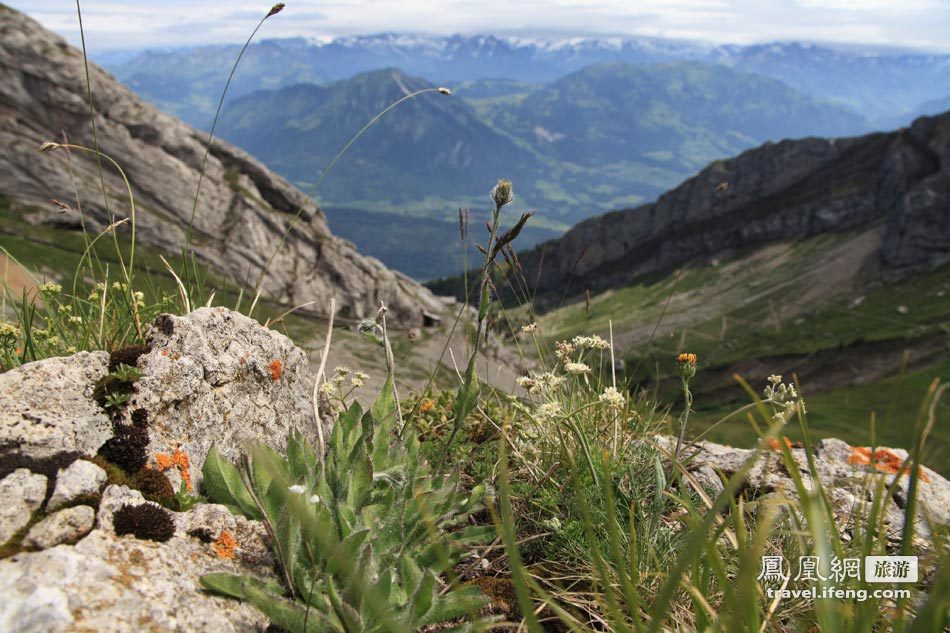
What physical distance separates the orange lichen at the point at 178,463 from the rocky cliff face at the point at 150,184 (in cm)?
12326

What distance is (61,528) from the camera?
10.8 ft

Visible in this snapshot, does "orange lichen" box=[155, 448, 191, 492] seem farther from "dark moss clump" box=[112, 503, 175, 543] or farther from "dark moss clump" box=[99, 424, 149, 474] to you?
"dark moss clump" box=[112, 503, 175, 543]

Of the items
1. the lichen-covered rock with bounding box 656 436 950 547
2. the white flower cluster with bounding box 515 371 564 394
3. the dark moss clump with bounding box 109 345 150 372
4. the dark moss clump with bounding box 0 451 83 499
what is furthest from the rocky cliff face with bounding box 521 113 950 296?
the dark moss clump with bounding box 0 451 83 499

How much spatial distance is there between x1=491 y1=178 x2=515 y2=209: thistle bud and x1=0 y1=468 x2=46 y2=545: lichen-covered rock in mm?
3065

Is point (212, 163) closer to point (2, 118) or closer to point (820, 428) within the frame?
point (2, 118)

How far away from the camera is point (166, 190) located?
138125mm

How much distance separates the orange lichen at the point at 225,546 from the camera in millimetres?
3725

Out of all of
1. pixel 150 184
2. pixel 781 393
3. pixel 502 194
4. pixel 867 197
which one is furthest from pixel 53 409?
pixel 867 197

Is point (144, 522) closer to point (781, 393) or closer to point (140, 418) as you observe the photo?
point (140, 418)

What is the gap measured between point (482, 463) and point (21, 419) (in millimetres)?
3398

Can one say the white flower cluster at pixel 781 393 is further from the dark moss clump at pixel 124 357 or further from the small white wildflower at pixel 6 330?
the small white wildflower at pixel 6 330

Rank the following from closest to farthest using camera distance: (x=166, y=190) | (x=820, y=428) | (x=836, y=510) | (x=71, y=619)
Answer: (x=71, y=619), (x=836, y=510), (x=820, y=428), (x=166, y=190)

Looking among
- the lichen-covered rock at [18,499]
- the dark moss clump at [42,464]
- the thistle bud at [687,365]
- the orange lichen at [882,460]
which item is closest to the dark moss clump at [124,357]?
the dark moss clump at [42,464]

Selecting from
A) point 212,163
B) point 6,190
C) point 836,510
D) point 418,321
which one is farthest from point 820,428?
point 6,190
